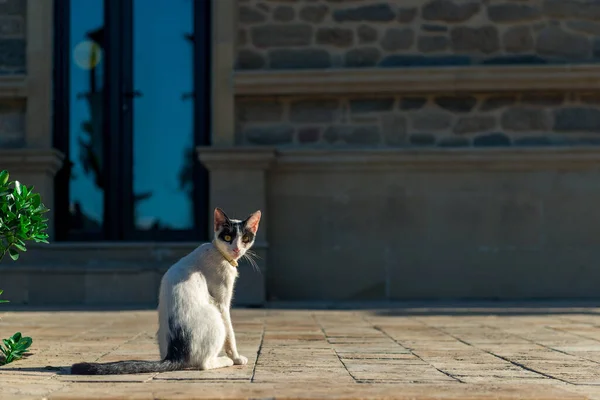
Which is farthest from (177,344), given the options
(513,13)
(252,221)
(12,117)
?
(513,13)

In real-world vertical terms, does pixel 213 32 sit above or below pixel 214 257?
above

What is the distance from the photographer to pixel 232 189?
28.6 ft

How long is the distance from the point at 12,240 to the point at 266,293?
4.65 meters

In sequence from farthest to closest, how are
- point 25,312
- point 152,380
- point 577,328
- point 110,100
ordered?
1. point 110,100
2. point 25,312
3. point 577,328
4. point 152,380

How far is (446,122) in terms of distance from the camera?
29.2 feet

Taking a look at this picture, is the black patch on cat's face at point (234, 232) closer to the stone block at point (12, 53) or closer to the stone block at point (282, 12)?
the stone block at point (282, 12)

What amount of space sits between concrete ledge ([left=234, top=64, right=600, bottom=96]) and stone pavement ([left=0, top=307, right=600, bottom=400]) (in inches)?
94.8

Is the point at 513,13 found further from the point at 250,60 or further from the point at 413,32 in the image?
the point at 250,60

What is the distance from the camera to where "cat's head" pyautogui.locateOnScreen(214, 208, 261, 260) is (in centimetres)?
421

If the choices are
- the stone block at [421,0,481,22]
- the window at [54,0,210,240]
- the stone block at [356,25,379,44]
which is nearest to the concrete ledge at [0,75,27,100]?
the window at [54,0,210,240]

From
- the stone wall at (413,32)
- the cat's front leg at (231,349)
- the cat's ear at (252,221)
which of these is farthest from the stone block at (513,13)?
the cat's front leg at (231,349)

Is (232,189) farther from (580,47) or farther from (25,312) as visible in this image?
(580,47)

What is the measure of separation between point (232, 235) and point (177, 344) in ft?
2.03

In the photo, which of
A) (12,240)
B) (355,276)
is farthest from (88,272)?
(12,240)
